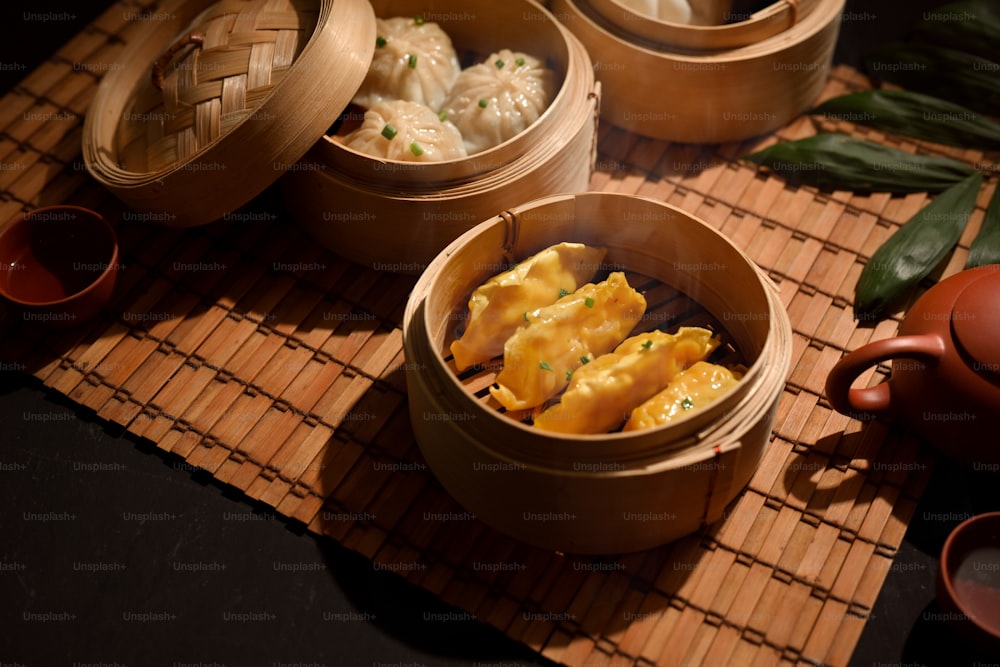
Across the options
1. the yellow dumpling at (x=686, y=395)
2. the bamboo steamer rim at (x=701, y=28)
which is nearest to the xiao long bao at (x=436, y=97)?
the bamboo steamer rim at (x=701, y=28)

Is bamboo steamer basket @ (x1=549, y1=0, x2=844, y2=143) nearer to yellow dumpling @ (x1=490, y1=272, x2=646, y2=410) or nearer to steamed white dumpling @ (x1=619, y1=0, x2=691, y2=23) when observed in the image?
steamed white dumpling @ (x1=619, y1=0, x2=691, y2=23)

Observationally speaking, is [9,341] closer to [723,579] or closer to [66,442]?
[66,442]

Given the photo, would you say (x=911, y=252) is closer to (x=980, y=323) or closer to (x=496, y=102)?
(x=980, y=323)

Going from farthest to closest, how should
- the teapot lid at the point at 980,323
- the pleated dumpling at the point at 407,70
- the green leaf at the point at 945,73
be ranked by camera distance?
1. the green leaf at the point at 945,73
2. the pleated dumpling at the point at 407,70
3. the teapot lid at the point at 980,323

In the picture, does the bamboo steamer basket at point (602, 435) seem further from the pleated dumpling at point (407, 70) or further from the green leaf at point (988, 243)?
the green leaf at point (988, 243)

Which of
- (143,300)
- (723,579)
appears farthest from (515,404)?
(143,300)

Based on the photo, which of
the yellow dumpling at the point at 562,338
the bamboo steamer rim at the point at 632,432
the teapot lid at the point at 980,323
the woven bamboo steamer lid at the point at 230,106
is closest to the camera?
the bamboo steamer rim at the point at 632,432
